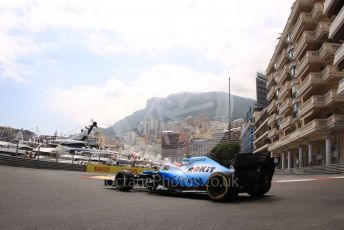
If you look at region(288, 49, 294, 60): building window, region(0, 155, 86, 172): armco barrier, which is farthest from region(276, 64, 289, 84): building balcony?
region(0, 155, 86, 172): armco barrier

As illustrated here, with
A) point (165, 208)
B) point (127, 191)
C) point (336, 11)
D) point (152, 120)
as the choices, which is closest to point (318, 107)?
point (336, 11)

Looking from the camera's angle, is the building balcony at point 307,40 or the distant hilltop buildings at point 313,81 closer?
the distant hilltop buildings at point 313,81

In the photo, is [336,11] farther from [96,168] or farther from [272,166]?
[272,166]

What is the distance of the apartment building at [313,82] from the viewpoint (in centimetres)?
4316

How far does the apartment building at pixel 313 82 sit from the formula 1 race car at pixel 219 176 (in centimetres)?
2806

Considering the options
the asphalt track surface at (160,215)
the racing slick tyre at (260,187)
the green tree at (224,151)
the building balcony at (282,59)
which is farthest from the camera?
the green tree at (224,151)

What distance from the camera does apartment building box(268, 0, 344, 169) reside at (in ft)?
142

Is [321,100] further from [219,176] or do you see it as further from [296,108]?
[219,176]

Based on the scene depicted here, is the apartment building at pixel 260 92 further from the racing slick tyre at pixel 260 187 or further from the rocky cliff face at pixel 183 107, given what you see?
the racing slick tyre at pixel 260 187

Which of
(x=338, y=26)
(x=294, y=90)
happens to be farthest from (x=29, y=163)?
(x=294, y=90)

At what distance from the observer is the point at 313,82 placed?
47938mm

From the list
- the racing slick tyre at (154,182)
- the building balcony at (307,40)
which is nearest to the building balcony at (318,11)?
the building balcony at (307,40)

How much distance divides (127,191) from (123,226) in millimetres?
7008

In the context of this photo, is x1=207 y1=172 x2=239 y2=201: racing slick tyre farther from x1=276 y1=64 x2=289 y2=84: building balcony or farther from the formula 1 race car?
x1=276 y1=64 x2=289 y2=84: building balcony
